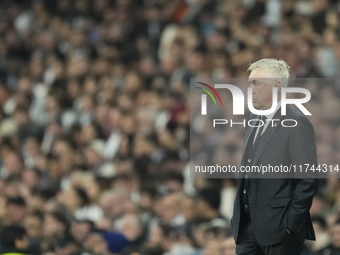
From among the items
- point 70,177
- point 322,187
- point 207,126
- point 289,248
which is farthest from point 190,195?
point 289,248


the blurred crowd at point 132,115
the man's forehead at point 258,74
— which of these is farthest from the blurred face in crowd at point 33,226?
the man's forehead at point 258,74

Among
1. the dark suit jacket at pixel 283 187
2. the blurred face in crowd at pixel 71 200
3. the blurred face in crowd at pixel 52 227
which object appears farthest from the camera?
the blurred face in crowd at pixel 71 200

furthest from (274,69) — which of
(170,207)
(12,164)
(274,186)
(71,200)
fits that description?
(12,164)

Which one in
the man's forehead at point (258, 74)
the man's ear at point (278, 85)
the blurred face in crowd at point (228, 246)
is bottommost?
the blurred face in crowd at point (228, 246)

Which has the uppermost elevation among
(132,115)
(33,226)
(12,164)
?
(132,115)

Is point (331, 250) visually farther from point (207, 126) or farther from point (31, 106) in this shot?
point (31, 106)

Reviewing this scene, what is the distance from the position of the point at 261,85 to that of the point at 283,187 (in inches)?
16.2

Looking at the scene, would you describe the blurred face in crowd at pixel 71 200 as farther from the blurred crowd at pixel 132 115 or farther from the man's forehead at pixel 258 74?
the man's forehead at pixel 258 74

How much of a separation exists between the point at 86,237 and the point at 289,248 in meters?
2.44

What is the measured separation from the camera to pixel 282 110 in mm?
2295

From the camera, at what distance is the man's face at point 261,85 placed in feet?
7.46

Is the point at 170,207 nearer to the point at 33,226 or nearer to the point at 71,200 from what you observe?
the point at 71,200

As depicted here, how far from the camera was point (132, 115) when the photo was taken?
561cm

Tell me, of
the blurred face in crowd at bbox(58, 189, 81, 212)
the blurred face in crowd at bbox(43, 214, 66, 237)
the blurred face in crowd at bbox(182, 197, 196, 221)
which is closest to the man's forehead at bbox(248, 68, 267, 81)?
the blurred face in crowd at bbox(182, 197, 196, 221)
